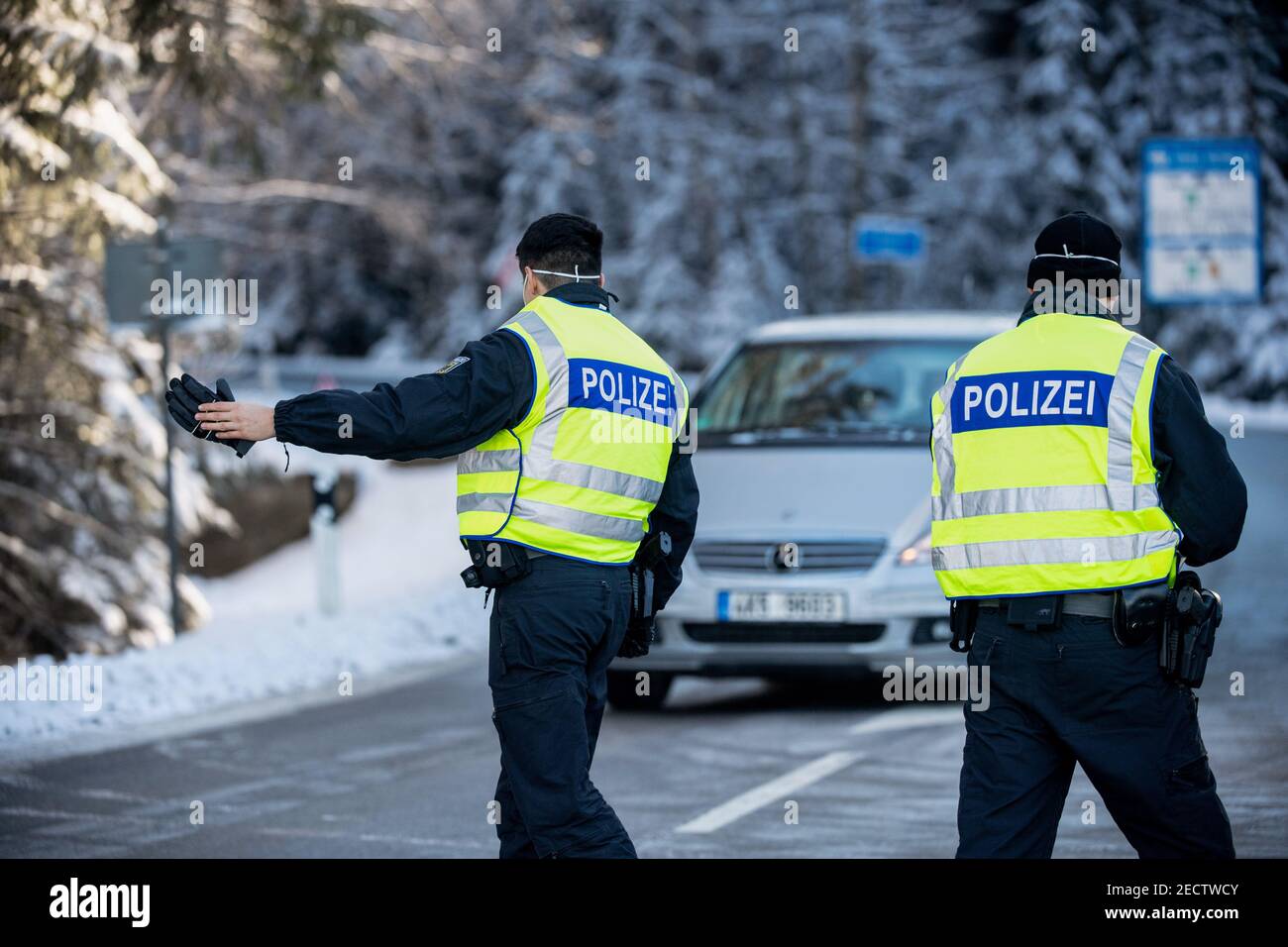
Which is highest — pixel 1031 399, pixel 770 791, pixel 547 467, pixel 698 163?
pixel 698 163

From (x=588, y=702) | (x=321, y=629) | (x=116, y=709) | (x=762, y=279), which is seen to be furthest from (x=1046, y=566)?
(x=762, y=279)

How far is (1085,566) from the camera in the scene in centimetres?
458

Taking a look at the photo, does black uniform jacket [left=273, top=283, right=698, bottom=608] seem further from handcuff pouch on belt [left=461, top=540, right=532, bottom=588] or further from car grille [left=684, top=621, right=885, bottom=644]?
car grille [left=684, top=621, right=885, bottom=644]

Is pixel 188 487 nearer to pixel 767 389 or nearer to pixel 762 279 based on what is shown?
pixel 767 389

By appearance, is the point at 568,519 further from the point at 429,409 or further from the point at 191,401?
the point at 191,401

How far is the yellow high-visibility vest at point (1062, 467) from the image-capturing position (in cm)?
458

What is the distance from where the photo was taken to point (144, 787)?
830cm

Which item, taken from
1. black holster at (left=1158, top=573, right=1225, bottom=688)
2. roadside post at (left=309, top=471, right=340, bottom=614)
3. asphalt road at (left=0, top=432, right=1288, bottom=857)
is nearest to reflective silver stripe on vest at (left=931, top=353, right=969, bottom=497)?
black holster at (left=1158, top=573, right=1225, bottom=688)

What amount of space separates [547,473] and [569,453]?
0.25 feet

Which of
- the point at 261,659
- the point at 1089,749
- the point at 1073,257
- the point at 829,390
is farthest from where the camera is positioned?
the point at 261,659

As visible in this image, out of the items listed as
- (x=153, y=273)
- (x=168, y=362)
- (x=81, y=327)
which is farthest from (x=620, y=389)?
(x=81, y=327)

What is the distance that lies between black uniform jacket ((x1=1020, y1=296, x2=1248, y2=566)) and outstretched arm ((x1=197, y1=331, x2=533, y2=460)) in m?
1.59

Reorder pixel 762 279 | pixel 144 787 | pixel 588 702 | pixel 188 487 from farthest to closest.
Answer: pixel 762 279, pixel 188 487, pixel 144 787, pixel 588 702
